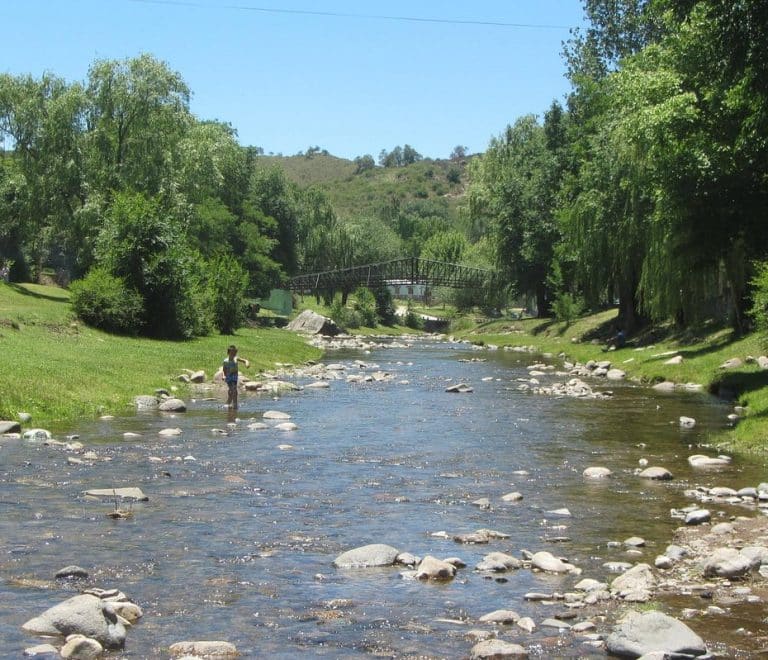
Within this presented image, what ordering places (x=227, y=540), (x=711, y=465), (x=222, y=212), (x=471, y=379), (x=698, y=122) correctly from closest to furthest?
(x=227, y=540)
(x=711, y=465)
(x=698, y=122)
(x=471, y=379)
(x=222, y=212)

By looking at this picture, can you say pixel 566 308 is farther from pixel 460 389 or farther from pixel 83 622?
pixel 83 622

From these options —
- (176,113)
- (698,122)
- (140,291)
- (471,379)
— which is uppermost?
(176,113)

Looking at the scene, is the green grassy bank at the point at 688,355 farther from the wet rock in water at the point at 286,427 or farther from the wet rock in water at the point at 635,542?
the wet rock in water at the point at 286,427

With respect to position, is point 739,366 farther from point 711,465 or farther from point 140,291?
point 140,291

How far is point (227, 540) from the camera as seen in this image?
489 inches

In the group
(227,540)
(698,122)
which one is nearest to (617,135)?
(698,122)

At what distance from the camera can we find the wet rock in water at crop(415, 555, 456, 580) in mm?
10953

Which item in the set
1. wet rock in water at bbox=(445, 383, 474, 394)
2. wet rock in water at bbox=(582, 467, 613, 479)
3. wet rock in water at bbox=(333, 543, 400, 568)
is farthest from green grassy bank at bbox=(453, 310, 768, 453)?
wet rock in water at bbox=(333, 543, 400, 568)

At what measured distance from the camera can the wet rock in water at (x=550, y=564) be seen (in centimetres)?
1123

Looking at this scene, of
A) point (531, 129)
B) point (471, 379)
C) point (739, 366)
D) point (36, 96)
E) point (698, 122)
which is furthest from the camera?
point (531, 129)

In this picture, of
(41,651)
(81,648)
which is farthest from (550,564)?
(41,651)

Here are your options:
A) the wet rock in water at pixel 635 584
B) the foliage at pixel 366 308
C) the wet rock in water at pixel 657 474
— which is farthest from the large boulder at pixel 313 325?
the wet rock in water at pixel 635 584

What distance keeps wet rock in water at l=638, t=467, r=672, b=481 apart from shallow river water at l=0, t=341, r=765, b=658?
0.84 ft

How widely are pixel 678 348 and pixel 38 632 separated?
3848cm
